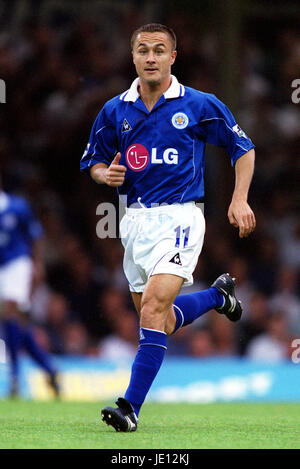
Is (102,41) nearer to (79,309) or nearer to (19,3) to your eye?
(19,3)

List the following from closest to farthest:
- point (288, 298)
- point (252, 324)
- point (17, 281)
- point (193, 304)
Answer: point (193, 304) < point (17, 281) < point (252, 324) < point (288, 298)

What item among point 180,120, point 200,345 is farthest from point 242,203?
point 200,345

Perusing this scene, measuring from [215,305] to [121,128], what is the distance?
4.45ft

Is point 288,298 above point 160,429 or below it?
above

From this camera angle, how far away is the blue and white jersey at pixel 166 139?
5500 millimetres

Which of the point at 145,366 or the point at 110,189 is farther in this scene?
the point at 110,189

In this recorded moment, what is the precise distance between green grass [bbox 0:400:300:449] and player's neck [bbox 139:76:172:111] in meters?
1.81

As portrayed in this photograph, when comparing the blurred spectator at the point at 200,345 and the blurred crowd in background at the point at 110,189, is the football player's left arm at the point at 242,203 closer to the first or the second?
the blurred crowd in background at the point at 110,189

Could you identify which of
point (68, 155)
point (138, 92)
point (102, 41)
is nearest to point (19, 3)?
point (102, 41)

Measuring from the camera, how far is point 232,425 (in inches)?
217

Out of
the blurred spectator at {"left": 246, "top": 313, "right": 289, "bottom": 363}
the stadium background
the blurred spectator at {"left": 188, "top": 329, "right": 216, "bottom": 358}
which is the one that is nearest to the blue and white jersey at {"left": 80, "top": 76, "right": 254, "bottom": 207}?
the stadium background

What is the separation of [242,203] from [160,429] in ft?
4.24

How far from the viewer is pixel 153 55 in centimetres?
552

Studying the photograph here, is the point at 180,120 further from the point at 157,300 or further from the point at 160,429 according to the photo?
the point at 160,429
